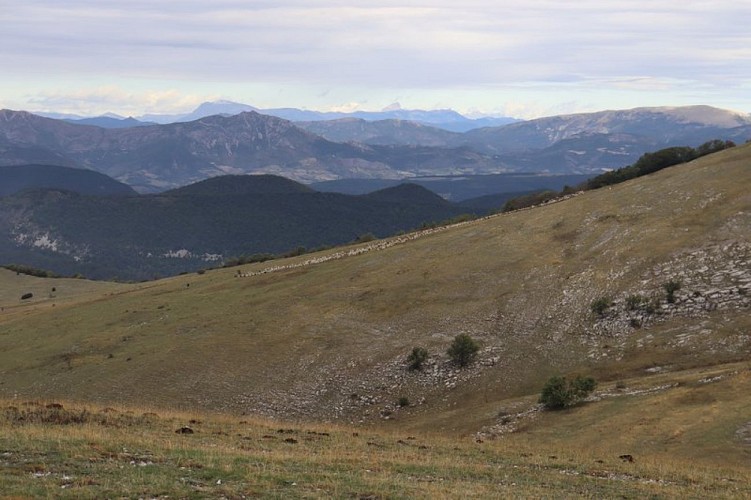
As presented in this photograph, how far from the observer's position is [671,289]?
50.1 metres

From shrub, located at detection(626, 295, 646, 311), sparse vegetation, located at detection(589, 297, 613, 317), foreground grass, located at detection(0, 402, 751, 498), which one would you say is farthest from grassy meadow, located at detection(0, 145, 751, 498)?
shrub, located at detection(626, 295, 646, 311)

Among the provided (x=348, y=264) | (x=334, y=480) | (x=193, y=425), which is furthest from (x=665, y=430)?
(x=348, y=264)

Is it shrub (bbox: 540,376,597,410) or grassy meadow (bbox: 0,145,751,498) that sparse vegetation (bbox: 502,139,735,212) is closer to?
grassy meadow (bbox: 0,145,751,498)

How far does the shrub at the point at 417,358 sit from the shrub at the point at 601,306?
12.2m

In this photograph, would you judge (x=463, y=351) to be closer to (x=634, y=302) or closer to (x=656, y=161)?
(x=634, y=302)

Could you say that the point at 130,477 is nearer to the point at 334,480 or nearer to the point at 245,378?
the point at 334,480

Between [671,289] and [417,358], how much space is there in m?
17.9

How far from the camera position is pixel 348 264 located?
7375 centimetres

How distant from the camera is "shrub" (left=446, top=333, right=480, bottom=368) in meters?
49.4

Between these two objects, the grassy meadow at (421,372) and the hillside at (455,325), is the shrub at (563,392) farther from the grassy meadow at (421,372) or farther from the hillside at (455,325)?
the hillside at (455,325)

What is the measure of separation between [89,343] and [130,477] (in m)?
44.5

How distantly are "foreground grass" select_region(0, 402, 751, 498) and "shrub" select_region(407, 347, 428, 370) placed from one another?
16715 millimetres

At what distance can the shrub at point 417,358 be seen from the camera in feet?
164

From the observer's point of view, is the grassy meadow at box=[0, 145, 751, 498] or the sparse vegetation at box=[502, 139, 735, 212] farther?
the sparse vegetation at box=[502, 139, 735, 212]
